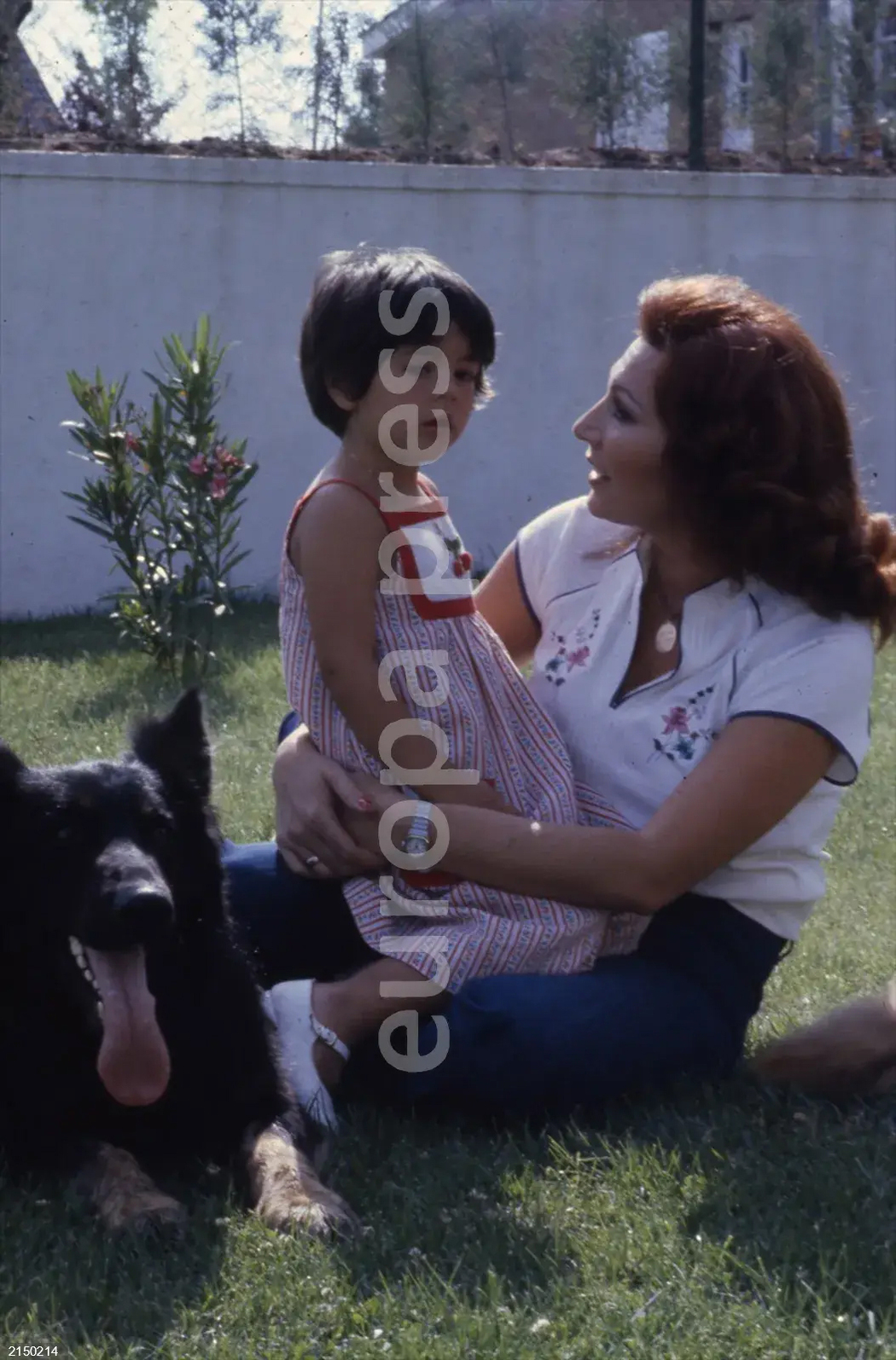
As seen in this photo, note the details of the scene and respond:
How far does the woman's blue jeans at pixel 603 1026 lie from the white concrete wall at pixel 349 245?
5.95 m

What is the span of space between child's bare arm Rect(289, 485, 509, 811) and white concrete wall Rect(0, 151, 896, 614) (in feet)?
20.0

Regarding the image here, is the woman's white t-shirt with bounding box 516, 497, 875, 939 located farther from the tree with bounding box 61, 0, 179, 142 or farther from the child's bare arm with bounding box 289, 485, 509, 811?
the tree with bounding box 61, 0, 179, 142

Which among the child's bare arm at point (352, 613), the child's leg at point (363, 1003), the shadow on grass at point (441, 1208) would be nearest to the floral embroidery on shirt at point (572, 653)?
the child's bare arm at point (352, 613)

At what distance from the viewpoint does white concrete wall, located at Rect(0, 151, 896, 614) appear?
8.95 m

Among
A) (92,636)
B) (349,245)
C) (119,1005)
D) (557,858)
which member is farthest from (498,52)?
(119,1005)

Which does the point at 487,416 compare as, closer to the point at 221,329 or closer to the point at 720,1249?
the point at 221,329

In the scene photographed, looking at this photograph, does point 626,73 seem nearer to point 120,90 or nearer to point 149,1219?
point 120,90

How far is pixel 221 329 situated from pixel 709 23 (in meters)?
3.42

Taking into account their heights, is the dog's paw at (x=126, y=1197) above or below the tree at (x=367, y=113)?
below

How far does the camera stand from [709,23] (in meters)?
9.50

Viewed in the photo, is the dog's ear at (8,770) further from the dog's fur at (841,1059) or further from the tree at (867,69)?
the tree at (867,69)

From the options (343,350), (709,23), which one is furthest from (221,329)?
(343,350)

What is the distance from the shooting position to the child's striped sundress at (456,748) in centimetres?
307

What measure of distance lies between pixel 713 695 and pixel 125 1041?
4.14 feet
